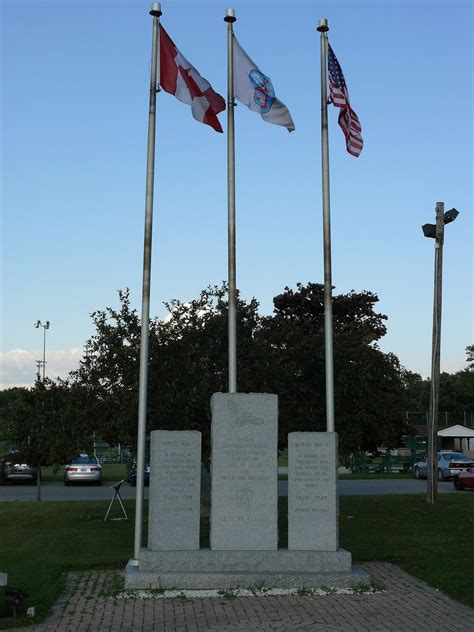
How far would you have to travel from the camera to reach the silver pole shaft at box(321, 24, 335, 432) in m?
12.9

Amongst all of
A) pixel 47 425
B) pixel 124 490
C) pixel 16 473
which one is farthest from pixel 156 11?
pixel 16 473

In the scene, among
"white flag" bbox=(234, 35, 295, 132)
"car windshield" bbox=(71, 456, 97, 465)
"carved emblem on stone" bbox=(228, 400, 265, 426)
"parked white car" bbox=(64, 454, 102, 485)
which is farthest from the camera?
"car windshield" bbox=(71, 456, 97, 465)

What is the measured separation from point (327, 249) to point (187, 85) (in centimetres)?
350

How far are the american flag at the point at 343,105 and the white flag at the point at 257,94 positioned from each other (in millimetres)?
939

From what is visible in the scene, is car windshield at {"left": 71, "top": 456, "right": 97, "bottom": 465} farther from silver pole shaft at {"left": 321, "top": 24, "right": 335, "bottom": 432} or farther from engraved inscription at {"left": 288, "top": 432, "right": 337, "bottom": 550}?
engraved inscription at {"left": 288, "top": 432, "right": 337, "bottom": 550}

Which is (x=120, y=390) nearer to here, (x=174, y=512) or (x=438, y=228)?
(x=174, y=512)

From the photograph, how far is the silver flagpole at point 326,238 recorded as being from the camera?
1294 cm

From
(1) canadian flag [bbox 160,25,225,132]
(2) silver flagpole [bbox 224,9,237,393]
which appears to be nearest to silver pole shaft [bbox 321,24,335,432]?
(2) silver flagpole [bbox 224,9,237,393]

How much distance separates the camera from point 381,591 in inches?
453

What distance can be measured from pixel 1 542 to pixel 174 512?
6.02 meters

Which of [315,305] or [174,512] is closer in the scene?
[174,512]

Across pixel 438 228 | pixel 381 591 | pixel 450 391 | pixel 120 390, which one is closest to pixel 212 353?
pixel 120 390

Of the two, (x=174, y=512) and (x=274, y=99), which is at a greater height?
(x=274, y=99)

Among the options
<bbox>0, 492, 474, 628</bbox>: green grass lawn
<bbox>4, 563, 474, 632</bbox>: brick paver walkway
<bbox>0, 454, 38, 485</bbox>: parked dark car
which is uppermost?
<bbox>0, 454, 38, 485</bbox>: parked dark car
